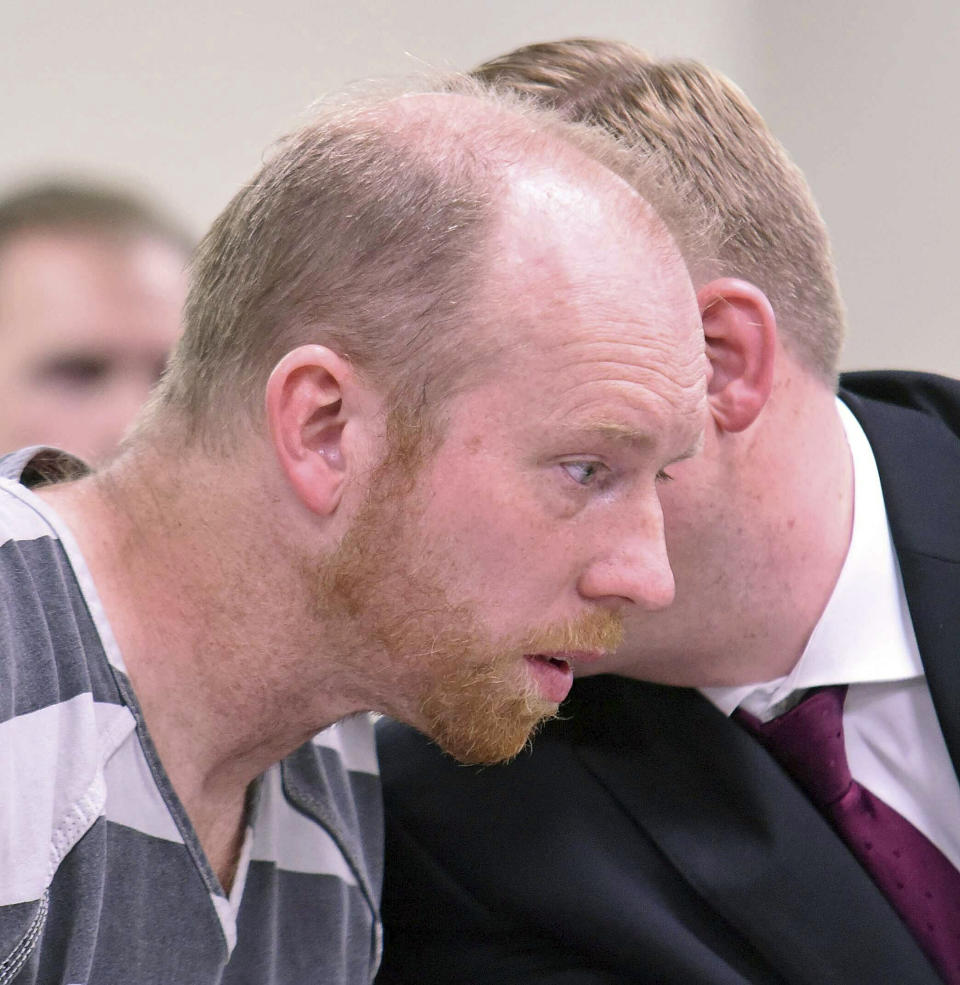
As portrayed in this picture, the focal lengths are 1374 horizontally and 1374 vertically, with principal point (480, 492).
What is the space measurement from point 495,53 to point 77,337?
1.12 meters

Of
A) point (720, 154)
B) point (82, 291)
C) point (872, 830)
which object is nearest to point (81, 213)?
point (82, 291)

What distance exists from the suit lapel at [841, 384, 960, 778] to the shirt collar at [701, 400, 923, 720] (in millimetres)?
31

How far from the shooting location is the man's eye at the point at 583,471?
0.99 meters

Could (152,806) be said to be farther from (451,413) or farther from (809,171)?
(809,171)

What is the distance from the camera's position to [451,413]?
3.18ft

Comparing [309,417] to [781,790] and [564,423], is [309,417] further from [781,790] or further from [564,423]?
[781,790]

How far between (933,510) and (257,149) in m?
1.31

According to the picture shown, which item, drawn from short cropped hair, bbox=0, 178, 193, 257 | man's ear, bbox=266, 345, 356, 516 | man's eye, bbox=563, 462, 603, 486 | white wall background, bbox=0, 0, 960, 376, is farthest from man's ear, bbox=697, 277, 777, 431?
white wall background, bbox=0, 0, 960, 376

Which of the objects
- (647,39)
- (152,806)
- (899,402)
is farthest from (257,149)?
(152,806)

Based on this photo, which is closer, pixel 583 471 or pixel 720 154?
pixel 583 471

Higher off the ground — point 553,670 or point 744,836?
point 553,670

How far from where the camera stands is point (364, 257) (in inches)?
38.8

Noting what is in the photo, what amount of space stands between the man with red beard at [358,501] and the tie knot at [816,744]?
35cm

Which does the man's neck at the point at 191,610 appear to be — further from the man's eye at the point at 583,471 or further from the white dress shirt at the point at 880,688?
the white dress shirt at the point at 880,688
